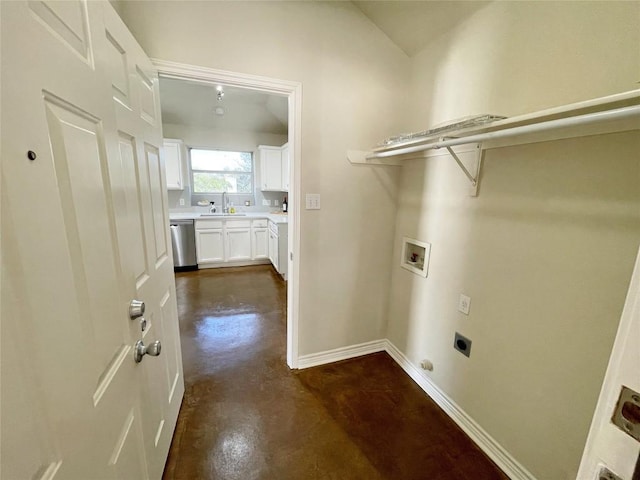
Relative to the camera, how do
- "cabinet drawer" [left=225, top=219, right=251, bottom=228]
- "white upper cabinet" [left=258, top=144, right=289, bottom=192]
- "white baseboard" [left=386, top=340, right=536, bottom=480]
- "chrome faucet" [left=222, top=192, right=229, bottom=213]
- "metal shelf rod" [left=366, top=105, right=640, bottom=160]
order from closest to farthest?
1. "metal shelf rod" [left=366, top=105, right=640, bottom=160]
2. "white baseboard" [left=386, top=340, right=536, bottom=480]
3. "cabinet drawer" [left=225, top=219, right=251, bottom=228]
4. "white upper cabinet" [left=258, top=144, right=289, bottom=192]
5. "chrome faucet" [left=222, top=192, right=229, bottom=213]

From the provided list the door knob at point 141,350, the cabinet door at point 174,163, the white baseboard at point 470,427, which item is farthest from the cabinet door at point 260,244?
the door knob at point 141,350

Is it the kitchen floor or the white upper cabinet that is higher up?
the white upper cabinet

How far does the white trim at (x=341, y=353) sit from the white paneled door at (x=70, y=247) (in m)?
1.28

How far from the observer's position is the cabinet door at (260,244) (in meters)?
4.63

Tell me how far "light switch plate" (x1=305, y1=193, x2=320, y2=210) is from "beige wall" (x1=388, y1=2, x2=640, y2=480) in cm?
81

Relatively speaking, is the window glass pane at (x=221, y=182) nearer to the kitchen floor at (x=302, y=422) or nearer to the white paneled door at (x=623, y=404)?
the kitchen floor at (x=302, y=422)

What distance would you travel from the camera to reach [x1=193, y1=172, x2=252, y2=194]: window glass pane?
15.9 ft

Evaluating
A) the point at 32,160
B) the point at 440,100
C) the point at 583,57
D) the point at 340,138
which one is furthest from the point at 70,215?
the point at 440,100

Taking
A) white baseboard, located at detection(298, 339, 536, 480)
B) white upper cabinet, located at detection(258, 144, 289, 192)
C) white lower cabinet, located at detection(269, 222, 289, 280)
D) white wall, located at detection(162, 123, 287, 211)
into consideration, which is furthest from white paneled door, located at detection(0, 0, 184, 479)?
white wall, located at detection(162, 123, 287, 211)

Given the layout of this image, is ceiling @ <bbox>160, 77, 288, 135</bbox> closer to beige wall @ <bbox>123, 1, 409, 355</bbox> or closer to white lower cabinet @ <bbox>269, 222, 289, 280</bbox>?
white lower cabinet @ <bbox>269, 222, 289, 280</bbox>

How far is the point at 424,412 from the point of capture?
5.80 feet

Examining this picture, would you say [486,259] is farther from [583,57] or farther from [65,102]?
[65,102]

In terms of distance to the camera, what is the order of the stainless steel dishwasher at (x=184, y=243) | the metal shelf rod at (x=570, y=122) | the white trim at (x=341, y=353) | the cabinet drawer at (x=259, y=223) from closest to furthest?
1. the metal shelf rod at (x=570, y=122)
2. the white trim at (x=341, y=353)
3. the stainless steel dishwasher at (x=184, y=243)
4. the cabinet drawer at (x=259, y=223)

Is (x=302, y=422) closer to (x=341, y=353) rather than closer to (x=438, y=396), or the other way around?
(x=341, y=353)
